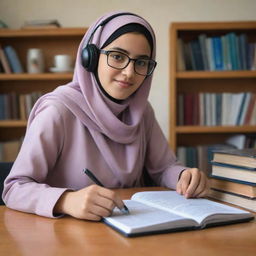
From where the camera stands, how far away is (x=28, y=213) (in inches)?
37.4

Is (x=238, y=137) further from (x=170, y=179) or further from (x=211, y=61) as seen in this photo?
(x=170, y=179)

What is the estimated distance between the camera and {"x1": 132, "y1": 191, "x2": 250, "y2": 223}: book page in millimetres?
834

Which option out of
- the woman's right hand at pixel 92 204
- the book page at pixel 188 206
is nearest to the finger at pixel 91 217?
the woman's right hand at pixel 92 204

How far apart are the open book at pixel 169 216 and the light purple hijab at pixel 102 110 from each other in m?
0.32

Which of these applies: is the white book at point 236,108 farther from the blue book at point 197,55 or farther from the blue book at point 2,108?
the blue book at point 2,108

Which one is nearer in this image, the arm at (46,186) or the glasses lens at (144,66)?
the arm at (46,186)

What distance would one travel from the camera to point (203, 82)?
9.91 ft

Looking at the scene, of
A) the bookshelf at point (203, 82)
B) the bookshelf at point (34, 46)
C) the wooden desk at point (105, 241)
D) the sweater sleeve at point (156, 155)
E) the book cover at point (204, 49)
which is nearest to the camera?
the wooden desk at point (105, 241)

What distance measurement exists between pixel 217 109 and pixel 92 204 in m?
2.15

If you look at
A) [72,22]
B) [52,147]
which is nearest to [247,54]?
[72,22]

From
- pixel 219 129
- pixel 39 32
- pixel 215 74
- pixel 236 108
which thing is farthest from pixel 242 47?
pixel 39 32

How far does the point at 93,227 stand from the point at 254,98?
230 cm

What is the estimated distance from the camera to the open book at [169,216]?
30.0 inches

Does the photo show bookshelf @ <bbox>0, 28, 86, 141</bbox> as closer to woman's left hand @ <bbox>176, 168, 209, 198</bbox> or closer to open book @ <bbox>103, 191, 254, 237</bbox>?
woman's left hand @ <bbox>176, 168, 209, 198</bbox>
